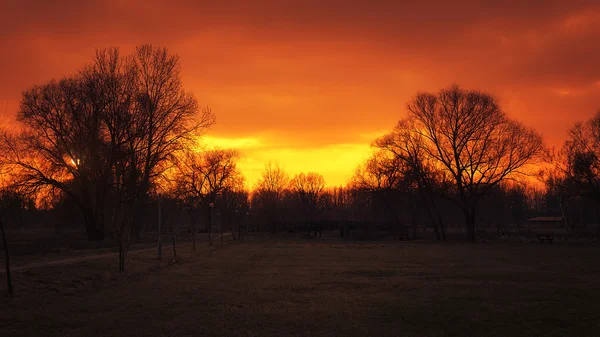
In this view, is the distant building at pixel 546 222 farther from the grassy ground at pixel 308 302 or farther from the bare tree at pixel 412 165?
the grassy ground at pixel 308 302

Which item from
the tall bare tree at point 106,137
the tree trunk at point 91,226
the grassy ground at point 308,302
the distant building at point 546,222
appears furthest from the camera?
the distant building at point 546,222

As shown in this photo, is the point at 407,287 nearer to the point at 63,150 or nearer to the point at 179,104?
the point at 179,104

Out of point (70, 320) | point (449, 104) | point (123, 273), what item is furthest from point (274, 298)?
point (449, 104)

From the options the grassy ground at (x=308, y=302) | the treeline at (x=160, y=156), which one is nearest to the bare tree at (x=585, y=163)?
the treeline at (x=160, y=156)

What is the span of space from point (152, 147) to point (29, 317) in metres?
25.0

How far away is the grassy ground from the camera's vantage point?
1188cm

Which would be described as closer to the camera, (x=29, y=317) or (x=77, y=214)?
(x=29, y=317)

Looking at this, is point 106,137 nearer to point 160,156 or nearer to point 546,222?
point 160,156

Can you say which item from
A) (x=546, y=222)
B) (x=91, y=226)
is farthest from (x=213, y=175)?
(x=546, y=222)

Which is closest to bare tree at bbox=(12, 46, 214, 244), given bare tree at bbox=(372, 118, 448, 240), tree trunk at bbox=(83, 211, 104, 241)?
tree trunk at bbox=(83, 211, 104, 241)

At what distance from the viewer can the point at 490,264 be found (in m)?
28.7

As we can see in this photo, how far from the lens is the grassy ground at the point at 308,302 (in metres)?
11.9

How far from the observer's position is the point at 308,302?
51.5ft

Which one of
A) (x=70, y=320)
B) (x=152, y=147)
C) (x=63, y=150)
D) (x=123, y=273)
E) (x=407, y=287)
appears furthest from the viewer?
(x=63, y=150)
